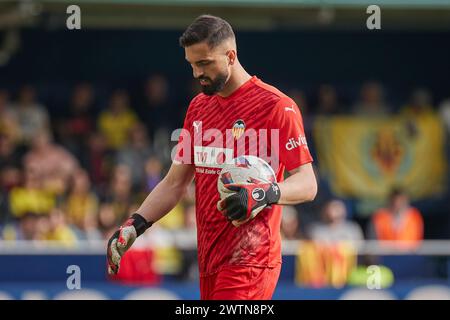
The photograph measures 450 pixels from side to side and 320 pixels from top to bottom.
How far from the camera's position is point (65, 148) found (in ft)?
45.8

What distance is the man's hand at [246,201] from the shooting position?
5.42 meters

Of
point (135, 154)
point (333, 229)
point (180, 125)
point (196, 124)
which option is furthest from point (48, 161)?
point (196, 124)

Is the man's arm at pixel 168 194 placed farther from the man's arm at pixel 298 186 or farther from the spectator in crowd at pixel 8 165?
the spectator in crowd at pixel 8 165

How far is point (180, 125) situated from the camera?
48.7 ft

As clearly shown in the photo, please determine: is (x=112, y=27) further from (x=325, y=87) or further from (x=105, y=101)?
(x=325, y=87)

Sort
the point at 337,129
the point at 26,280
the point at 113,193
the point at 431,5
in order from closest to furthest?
the point at 26,280 → the point at 113,193 → the point at 431,5 → the point at 337,129

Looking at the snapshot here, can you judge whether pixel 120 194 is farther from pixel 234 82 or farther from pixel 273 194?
pixel 273 194

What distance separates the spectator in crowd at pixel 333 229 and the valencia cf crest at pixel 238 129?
22.2 ft

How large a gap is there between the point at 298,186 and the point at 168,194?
949 millimetres

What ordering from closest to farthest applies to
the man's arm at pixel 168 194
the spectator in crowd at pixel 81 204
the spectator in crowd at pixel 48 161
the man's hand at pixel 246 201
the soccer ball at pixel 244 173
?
the man's hand at pixel 246 201 → the soccer ball at pixel 244 173 → the man's arm at pixel 168 194 → the spectator in crowd at pixel 81 204 → the spectator in crowd at pixel 48 161

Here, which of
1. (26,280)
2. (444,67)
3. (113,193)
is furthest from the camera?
(444,67)

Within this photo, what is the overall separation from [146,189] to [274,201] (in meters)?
7.72

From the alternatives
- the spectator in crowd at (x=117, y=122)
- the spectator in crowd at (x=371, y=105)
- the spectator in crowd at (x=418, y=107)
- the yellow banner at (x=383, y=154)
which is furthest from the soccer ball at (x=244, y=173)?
the spectator in crowd at (x=418, y=107)
